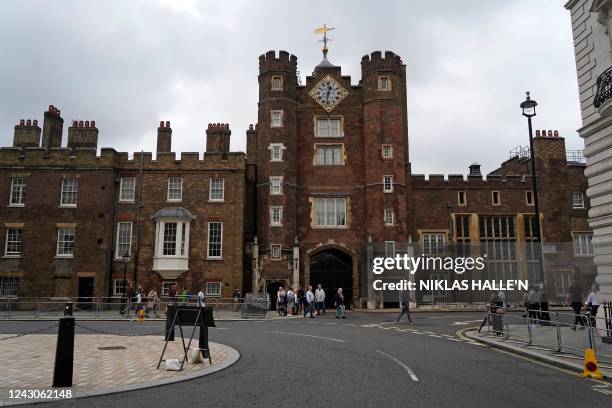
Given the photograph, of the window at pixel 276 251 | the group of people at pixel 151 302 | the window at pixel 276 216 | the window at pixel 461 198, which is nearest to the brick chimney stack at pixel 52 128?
the group of people at pixel 151 302

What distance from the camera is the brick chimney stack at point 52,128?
3584cm

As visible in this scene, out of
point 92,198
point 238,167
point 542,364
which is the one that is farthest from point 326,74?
point 542,364

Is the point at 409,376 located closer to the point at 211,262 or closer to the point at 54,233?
the point at 211,262

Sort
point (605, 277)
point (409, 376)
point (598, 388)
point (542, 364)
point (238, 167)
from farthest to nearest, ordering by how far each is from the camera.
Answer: point (238, 167) → point (605, 277) → point (542, 364) → point (409, 376) → point (598, 388)

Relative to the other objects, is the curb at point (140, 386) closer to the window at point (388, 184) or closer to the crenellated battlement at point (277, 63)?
the window at point (388, 184)

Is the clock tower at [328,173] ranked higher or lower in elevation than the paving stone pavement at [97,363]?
higher

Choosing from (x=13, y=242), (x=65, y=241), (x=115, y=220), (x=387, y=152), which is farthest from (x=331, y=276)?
(x=13, y=242)

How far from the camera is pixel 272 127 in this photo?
37.7 m

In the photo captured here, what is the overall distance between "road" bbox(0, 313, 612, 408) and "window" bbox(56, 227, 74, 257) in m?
23.4

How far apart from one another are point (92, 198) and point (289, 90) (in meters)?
16.8

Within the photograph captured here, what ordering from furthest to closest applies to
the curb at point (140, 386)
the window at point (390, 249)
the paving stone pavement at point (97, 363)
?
the window at point (390, 249) → the paving stone pavement at point (97, 363) → the curb at point (140, 386)

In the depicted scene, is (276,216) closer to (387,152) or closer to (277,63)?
(387,152)

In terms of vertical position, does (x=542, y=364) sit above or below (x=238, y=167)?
below

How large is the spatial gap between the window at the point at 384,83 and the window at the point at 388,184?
7058 mm
